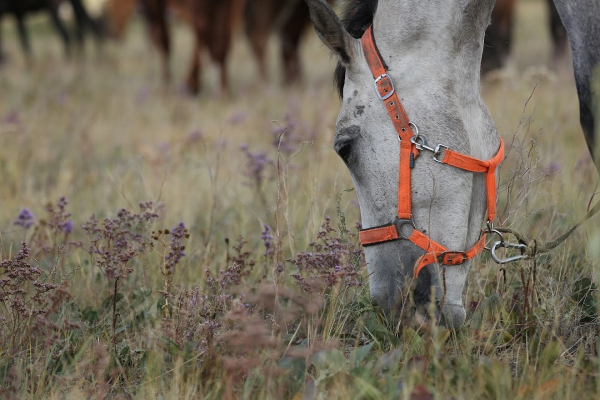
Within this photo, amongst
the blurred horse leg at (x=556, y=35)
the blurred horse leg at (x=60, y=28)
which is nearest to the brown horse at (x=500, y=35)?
the blurred horse leg at (x=556, y=35)

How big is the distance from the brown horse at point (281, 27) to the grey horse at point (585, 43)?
22.5 feet

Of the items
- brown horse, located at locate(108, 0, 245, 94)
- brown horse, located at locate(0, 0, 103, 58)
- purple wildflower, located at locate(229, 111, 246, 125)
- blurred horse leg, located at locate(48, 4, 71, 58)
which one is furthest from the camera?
blurred horse leg, located at locate(48, 4, 71, 58)

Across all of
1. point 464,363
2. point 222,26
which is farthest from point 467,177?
point 222,26

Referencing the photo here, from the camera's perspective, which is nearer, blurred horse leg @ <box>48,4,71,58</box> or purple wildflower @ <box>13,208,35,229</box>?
purple wildflower @ <box>13,208,35,229</box>

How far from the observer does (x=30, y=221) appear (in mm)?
3039

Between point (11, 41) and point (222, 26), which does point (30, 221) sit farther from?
point (11, 41)

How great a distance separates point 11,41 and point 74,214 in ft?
61.1

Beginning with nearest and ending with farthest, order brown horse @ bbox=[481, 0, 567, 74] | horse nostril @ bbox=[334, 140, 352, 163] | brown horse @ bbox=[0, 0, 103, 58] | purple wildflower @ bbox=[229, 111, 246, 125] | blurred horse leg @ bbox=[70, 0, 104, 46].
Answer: horse nostril @ bbox=[334, 140, 352, 163]
purple wildflower @ bbox=[229, 111, 246, 125]
brown horse @ bbox=[481, 0, 567, 74]
brown horse @ bbox=[0, 0, 103, 58]
blurred horse leg @ bbox=[70, 0, 104, 46]

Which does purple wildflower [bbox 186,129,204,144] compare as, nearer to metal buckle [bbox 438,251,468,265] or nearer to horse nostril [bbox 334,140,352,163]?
horse nostril [bbox 334,140,352,163]

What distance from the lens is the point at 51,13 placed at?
1312 cm

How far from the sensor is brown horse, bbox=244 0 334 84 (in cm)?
901

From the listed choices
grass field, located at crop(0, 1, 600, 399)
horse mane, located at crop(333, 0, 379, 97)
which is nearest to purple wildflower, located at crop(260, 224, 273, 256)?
grass field, located at crop(0, 1, 600, 399)

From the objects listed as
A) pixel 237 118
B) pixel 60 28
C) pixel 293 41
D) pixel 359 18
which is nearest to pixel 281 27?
pixel 293 41

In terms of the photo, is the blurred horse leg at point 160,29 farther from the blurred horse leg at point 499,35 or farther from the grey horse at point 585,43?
the grey horse at point 585,43
